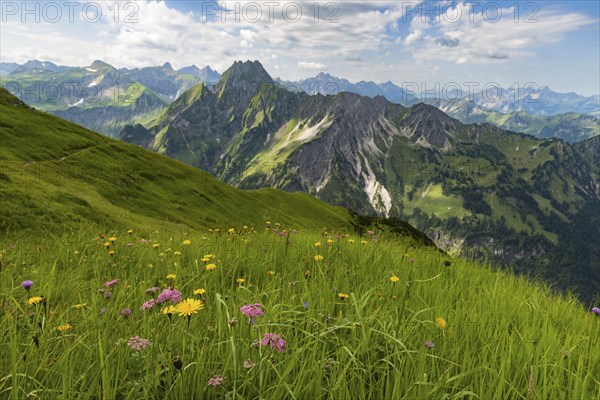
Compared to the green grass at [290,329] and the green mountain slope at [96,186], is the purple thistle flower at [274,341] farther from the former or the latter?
the green mountain slope at [96,186]

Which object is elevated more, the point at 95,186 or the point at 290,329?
the point at 290,329

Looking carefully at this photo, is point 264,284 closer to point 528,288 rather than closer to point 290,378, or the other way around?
point 290,378

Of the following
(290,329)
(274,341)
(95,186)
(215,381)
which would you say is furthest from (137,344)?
(95,186)

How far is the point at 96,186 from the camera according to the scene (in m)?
58.6

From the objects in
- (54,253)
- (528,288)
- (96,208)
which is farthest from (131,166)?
(528,288)

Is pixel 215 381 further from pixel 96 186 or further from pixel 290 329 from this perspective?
pixel 96 186

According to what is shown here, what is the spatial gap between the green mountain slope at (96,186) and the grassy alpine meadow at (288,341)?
27595 millimetres

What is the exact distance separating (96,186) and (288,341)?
64861mm

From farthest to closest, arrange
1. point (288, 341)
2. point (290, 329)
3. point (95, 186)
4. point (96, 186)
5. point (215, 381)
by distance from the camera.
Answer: point (96, 186) → point (95, 186) → point (290, 329) → point (288, 341) → point (215, 381)

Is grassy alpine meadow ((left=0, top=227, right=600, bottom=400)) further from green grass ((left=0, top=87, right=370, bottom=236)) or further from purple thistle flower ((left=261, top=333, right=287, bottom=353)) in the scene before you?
green grass ((left=0, top=87, right=370, bottom=236))

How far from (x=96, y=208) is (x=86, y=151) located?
4301 centimetres

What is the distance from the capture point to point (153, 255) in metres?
7.04

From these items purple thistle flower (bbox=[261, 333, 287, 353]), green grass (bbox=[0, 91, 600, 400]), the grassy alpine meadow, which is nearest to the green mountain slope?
green grass (bbox=[0, 91, 600, 400])

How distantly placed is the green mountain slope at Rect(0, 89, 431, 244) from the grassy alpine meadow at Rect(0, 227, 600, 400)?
27595mm
